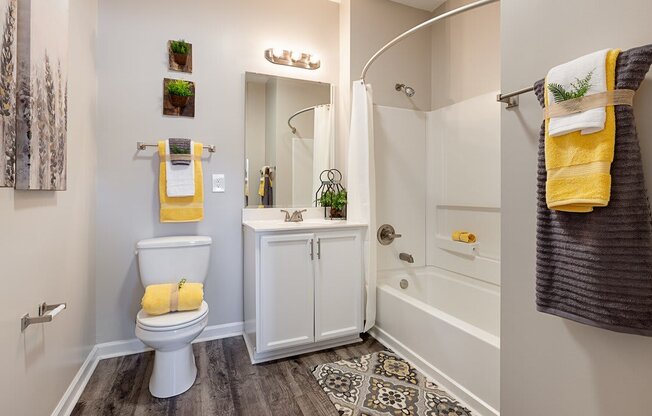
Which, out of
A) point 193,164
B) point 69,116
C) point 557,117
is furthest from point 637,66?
point 69,116

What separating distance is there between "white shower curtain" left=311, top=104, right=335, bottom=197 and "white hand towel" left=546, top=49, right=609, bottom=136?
1.91 metres

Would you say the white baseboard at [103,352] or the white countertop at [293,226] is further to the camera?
the white countertop at [293,226]

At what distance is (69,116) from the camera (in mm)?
1655

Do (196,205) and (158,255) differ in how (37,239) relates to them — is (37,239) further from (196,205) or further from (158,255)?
(196,205)

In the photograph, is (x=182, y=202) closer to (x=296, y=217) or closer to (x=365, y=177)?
(x=296, y=217)

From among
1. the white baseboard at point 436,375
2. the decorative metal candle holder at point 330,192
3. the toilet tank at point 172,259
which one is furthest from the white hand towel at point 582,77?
the toilet tank at point 172,259

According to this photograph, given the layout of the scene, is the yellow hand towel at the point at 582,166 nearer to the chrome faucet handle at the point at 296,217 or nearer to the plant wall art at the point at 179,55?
the chrome faucet handle at the point at 296,217

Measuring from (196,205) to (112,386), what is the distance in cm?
118

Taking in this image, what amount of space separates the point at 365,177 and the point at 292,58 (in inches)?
47.4

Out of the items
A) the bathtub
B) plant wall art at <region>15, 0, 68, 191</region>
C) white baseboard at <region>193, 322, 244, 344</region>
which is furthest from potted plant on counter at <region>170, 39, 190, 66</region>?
the bathtub

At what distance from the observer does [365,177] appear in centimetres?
238

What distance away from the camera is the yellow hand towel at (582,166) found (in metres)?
0.85

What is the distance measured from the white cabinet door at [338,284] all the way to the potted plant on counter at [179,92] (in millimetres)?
1397

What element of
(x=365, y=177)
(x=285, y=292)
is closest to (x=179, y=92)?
(x=365, y=177)
